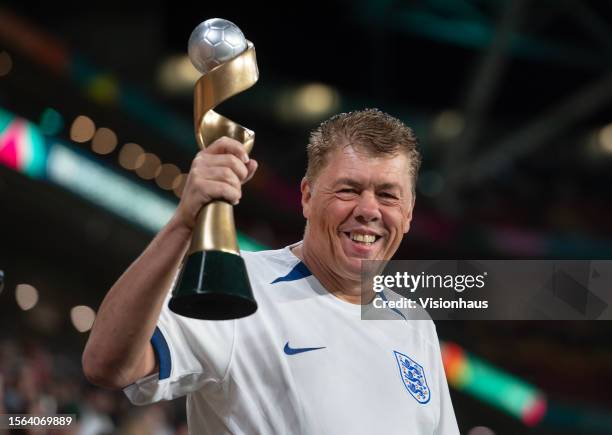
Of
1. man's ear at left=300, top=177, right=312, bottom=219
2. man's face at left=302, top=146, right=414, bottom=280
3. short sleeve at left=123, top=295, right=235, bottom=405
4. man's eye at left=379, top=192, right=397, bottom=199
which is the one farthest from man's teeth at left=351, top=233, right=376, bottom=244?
short sleeve at left=123, top=295, right=235, bottom=405

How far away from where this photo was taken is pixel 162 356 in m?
1.88

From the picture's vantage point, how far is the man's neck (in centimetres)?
246

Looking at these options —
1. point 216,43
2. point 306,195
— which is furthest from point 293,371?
point 216,43

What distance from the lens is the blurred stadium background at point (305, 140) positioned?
42.9 feet

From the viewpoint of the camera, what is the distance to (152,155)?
1468 cm

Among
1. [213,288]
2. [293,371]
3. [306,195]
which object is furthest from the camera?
[306,195]

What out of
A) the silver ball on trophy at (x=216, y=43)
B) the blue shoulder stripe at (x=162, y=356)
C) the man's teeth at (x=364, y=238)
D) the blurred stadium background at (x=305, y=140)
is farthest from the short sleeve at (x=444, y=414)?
the blurred stadium background at (x=305, y=140)

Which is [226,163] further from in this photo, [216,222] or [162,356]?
[162,356]

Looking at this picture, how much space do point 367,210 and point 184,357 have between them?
66 centimetres

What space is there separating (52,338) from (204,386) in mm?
11939

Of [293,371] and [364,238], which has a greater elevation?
→ [364,238]

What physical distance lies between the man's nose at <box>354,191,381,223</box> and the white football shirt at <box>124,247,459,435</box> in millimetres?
258

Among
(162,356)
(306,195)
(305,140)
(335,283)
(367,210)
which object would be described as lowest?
(162,356)

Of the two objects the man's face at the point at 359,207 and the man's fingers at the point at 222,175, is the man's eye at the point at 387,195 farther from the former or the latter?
the man's fingers at the point at 222,175
